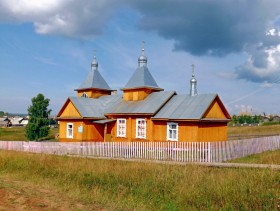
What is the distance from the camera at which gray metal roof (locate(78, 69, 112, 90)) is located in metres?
32.7

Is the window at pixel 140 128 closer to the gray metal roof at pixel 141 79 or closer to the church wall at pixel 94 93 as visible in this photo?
the gray metal roof at pixel 141 79

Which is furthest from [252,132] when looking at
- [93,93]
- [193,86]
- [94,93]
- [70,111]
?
[70,111]

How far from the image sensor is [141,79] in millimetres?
27391

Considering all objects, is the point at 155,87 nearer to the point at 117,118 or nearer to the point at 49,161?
the point at 117,118

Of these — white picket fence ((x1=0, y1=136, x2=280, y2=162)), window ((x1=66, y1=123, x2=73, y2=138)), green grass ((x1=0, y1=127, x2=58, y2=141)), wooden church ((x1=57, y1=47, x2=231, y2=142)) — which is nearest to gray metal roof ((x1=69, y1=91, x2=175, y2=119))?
wooden church ((x1=57, y1=47, x2=231, y2=142))

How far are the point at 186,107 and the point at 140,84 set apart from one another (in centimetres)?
577

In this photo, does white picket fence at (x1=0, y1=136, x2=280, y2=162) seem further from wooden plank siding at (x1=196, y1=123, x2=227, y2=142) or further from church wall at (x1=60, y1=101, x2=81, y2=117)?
church wall at (x1=60, y1=101, x2=81, y2=117)

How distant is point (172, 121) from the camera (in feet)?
74.6

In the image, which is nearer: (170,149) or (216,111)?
(170,149)

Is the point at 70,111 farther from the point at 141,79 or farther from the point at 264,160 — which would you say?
the point at 264,160

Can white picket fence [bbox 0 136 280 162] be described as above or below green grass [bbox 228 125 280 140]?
below

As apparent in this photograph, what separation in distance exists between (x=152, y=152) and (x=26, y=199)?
12.0 m

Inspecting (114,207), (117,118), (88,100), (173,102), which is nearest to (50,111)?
(88,100)

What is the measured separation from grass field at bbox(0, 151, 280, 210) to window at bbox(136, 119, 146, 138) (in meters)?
11.5
